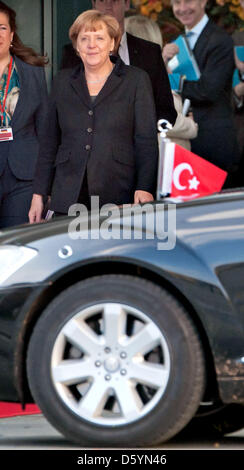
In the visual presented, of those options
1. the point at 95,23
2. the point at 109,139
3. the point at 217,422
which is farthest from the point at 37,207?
the point at 217,422

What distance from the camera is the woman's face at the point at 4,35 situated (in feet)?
29.5

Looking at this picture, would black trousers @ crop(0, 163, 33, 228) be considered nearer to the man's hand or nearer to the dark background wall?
the man's hand

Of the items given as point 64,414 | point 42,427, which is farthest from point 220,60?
point 64,414

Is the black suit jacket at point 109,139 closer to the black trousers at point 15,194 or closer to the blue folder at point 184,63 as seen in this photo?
the black trousers at point 15,194

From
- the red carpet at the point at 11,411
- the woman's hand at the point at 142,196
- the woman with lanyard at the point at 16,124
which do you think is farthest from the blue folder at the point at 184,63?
the red carpet at the point at 11,411

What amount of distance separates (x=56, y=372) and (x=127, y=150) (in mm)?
2095

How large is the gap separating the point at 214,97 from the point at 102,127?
268cm

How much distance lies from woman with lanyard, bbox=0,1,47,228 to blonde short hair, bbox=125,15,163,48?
1.09 m

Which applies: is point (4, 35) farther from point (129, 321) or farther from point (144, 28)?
point (129, 321)

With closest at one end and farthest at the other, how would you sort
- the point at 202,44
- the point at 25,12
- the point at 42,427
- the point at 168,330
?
the point at 168,330 < the point at 42,427 < the point at 202,44 < the point at 25,12

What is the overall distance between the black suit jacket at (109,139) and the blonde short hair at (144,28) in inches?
84.7

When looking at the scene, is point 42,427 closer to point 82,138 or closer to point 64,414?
point 64,414

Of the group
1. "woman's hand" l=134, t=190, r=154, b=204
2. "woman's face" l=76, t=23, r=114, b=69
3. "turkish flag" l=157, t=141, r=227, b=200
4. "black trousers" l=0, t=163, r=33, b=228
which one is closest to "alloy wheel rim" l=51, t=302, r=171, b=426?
"woman's hand" l=134, t=190, r=154, b=204

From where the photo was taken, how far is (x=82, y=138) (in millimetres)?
7711
